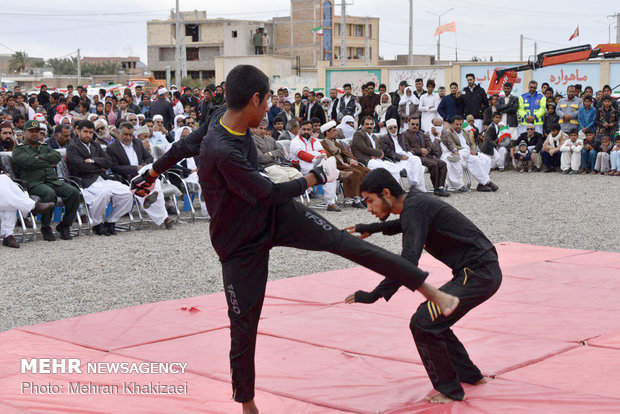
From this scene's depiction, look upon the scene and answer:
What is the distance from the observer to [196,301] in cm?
628

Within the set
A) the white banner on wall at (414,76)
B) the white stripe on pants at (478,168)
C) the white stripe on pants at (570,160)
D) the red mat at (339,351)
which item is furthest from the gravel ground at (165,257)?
the white banner on wall at (414,76)

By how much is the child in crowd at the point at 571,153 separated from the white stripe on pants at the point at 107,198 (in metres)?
11.5

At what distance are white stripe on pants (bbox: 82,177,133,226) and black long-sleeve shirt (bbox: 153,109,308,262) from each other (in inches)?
263

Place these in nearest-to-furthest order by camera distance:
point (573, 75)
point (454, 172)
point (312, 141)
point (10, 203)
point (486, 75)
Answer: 1. point (10, 203)
2. point (312, 141)
3. point (454, 172)
4. point (573, 75)
5. point (486, 75)

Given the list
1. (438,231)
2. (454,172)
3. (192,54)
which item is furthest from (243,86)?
(192,54)

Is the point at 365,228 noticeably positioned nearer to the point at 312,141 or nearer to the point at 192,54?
the point at 312,141

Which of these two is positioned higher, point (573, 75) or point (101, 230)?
point (573, 75)

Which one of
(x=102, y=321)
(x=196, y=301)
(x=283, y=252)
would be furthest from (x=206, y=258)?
(x=102, y=321)

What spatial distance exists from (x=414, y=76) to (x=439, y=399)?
24510 mm

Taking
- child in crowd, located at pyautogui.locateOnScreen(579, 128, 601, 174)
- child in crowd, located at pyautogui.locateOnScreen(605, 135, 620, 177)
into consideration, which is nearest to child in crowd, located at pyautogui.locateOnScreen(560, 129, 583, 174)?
child in crowd, located at pyautogui.locateOnScreen(579, 128, 601, 174)

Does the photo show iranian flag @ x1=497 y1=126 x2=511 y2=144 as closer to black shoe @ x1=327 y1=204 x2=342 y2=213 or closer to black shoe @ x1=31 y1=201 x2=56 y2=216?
black shoe @ x1=327 y1=204 x2=342 y2=213

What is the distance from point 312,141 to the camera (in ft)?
42.0

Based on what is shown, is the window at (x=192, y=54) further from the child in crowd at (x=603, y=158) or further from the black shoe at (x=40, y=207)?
the black shoe at (x=40, y=207)

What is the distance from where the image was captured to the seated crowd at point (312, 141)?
9.71 meters
